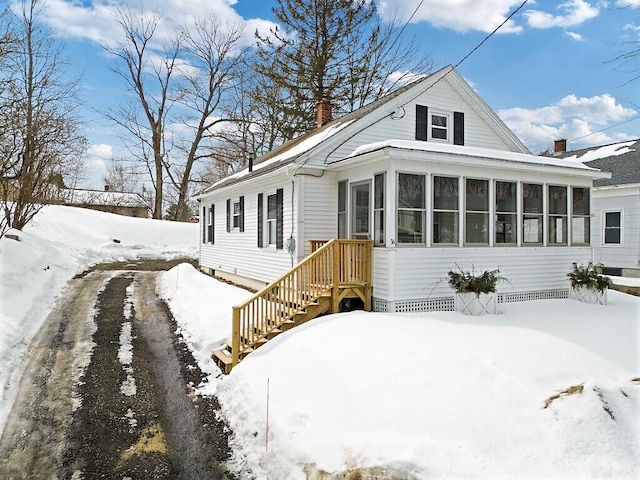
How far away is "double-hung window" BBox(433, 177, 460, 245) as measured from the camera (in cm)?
849

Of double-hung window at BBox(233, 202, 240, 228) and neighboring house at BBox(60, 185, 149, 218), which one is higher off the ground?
neighboring house at BBox(60, 185, 149, 218)

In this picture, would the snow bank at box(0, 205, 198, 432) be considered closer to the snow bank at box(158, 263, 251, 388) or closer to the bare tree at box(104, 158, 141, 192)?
the snow bank at box(158, 263, 251, 388)

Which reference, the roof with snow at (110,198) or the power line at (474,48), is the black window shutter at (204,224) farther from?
the roof with snow at (110,198)

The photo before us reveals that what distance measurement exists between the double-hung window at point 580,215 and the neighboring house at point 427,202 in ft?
0.09

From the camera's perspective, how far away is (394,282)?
799 cm

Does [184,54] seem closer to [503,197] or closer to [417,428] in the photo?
[503,197]

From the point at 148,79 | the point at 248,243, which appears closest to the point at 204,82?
the point at 148,79

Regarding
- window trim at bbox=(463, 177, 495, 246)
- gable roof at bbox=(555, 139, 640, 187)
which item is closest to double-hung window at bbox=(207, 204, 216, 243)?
window trim at bbox=(463, 177, 495, 246)

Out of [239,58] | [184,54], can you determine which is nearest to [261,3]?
[239,58]

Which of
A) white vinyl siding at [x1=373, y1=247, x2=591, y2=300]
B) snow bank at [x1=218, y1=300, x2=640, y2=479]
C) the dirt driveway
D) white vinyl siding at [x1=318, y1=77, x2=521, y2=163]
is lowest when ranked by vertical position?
the dirt driveway

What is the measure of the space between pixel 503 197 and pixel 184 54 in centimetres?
2956

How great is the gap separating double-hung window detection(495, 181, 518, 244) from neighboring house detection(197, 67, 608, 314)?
0.07ft

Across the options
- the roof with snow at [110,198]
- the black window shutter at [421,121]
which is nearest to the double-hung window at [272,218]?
the black window shutter at [421,121]

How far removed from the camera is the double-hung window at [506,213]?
9.24 m
